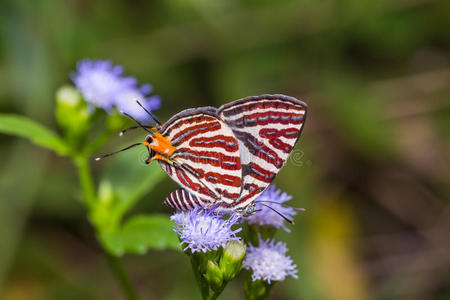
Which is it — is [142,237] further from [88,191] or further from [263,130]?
[263,130]

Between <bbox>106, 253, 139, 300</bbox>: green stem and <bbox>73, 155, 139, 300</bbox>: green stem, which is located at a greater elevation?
<bbox>73, 155, 139, 300</bbox>: green stem

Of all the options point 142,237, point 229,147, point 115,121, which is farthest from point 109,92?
point 229,147

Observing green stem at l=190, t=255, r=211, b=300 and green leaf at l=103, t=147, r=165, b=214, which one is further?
green leaf at l=103, t=147, r=165, b=214

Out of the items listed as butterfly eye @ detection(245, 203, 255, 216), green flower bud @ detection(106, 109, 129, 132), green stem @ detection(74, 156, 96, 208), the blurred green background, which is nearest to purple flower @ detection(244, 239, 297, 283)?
butterfly eye @ detection(245, 203, 255, 216)

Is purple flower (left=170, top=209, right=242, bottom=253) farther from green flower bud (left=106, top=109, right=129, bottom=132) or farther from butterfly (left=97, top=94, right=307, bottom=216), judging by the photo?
green flower bud (left=106, top=109, right=129, bottom=132)

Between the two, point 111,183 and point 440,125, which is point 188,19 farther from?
point 440,125

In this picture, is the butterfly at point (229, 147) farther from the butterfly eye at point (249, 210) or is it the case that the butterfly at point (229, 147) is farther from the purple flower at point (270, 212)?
the purple flower at point (270, 212)

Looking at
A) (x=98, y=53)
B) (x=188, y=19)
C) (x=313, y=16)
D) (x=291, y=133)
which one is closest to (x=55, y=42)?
(x=98, y=53)

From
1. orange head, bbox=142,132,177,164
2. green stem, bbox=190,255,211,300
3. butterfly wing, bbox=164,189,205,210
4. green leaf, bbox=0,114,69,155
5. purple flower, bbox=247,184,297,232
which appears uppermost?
green leaf, bbox=0,114,69,155
